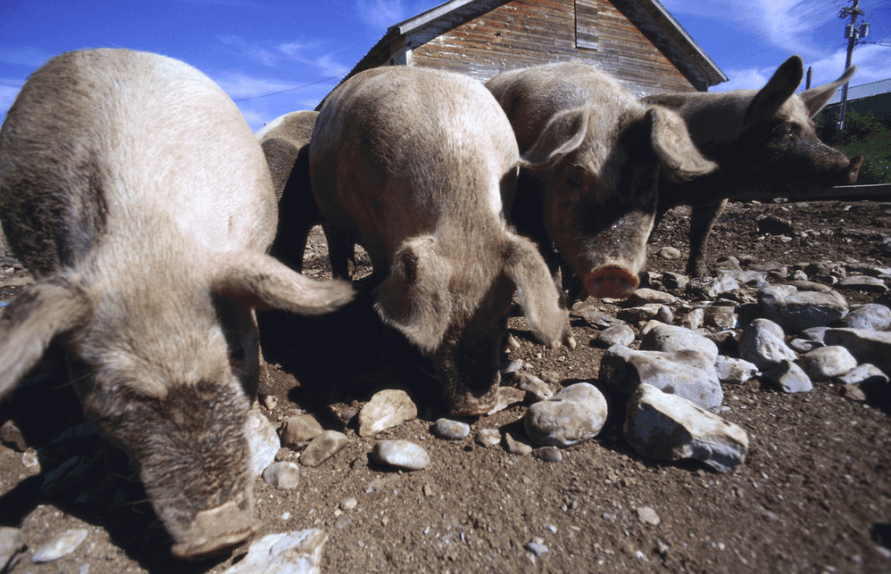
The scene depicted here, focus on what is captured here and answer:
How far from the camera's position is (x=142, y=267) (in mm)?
1919

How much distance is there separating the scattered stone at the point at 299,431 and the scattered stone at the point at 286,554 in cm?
60

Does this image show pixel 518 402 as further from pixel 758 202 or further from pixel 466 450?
pixel 758 202

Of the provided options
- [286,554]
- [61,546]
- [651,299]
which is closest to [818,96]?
[651,299]

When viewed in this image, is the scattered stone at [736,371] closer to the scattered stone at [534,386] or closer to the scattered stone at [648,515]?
the scattered stone at [534,386]

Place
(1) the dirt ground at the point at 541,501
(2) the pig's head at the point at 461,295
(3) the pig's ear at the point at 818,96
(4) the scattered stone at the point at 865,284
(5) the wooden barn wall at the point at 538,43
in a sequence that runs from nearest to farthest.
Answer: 1. (1) the dirt ground at the point at 541,501
2. (2) the pig's head at the point at 461,295
3. (4) the scattered stone at the point at 865,284
4. (3) the pig's ear at the point at 818,96
5. (5) the wooden barn wall at the point at 538,43

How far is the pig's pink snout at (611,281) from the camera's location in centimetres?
296

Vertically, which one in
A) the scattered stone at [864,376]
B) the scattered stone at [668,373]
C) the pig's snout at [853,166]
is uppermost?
the pig's snout at [853,166]

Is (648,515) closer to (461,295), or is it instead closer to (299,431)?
(461,295)

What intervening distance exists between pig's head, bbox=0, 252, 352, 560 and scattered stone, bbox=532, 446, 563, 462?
129cm

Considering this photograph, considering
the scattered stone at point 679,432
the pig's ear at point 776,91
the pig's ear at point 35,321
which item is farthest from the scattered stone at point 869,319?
the pig's ear at point 35,321

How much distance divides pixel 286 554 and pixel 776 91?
4501 millimetres

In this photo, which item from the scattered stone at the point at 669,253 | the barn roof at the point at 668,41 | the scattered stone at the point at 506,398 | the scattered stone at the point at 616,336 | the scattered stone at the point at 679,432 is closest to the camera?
the scattered stone at the point at 679,432

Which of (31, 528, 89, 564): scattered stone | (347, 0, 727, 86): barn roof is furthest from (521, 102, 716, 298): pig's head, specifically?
(347, 0, 727, 86): barn roof

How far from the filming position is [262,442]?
249 centimetres
